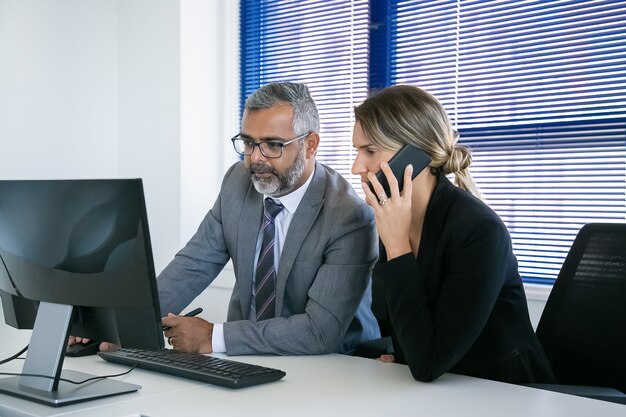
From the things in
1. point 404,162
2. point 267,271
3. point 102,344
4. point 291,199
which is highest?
point 404,162

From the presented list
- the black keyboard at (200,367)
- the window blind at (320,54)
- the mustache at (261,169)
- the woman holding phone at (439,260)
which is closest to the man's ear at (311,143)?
the mustache at (261,169)

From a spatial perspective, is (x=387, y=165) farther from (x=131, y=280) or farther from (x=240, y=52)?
(x=240, y=52)

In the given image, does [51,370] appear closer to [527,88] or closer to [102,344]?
[102,344]

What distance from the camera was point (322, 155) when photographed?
377 cm

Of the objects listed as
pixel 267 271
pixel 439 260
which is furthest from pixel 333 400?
pixel 267 271

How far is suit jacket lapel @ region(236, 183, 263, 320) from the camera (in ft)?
7.54

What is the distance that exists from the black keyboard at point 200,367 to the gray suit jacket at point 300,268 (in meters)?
0.18

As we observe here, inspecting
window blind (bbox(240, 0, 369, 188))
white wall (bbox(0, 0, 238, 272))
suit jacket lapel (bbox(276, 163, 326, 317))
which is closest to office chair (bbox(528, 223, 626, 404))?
suit jacket lapel (bbox(276, 163, 326, 317))

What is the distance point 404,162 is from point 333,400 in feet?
2.17

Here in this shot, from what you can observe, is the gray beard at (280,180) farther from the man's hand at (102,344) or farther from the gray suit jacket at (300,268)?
the man's hand at (102,344)

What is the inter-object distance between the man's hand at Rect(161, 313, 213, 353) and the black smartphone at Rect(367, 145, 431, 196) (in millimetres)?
594

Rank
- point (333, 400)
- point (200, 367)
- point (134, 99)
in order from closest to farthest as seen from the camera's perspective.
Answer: point (333, 400), point (200, 367), point (134, 99)

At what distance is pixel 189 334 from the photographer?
6.17 ft

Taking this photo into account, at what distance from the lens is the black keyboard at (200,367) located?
A: 5.06ft
